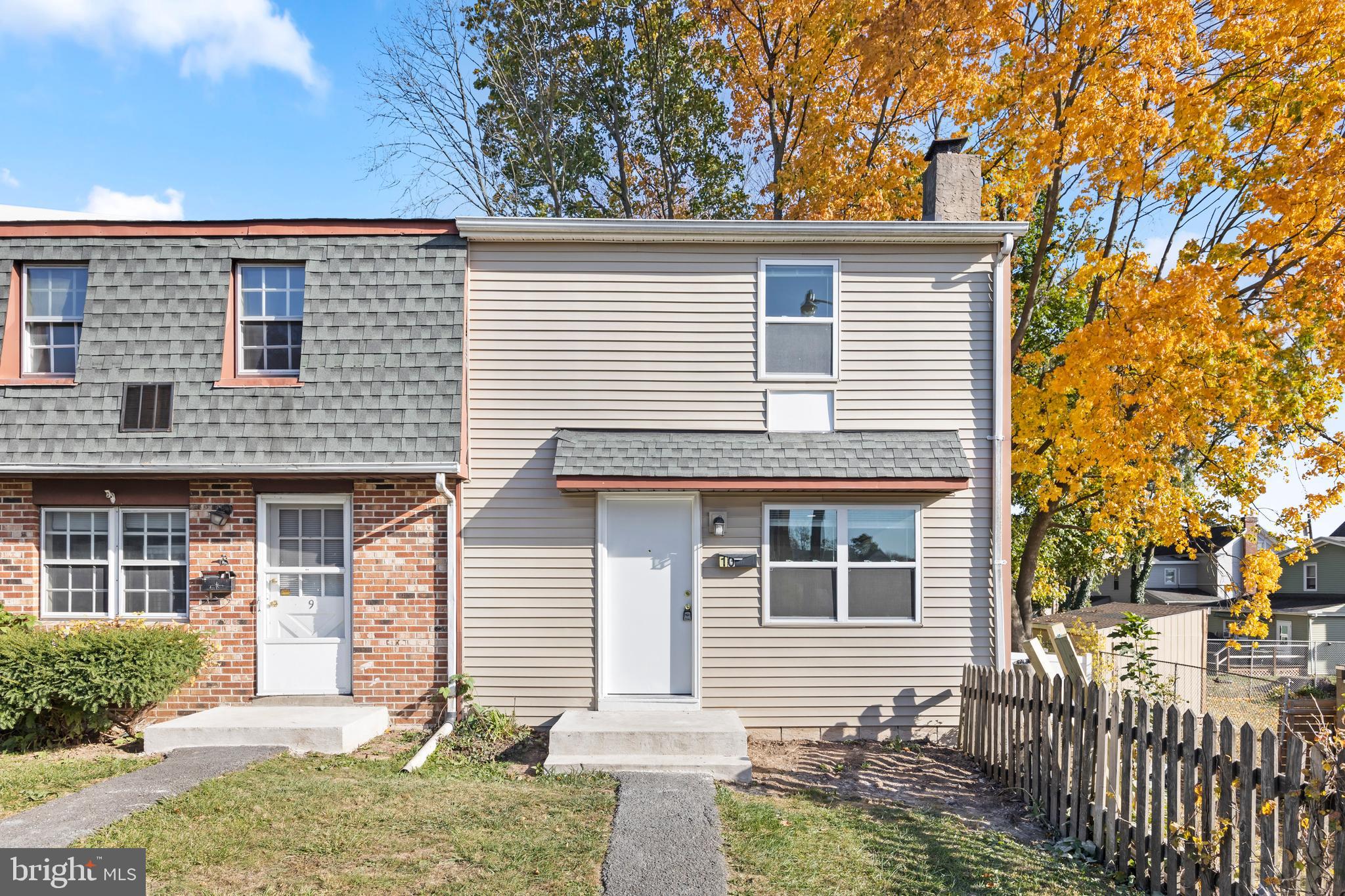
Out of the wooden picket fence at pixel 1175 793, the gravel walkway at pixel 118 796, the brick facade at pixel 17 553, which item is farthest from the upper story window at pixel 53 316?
the wooden picket fence at pixel 1175 793

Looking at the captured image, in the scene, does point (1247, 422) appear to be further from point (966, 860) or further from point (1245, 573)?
point (966, 860)

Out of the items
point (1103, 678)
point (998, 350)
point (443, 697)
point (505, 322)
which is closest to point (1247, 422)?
point (1103, 678)

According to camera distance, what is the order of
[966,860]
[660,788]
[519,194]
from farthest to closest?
[519,194], [660,788], [966,860]

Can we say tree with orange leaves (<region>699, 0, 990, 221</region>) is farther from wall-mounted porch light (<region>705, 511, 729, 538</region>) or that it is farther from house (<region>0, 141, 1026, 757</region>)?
wall-mounted porch light (<region>705, 511, 729, 538</region>)

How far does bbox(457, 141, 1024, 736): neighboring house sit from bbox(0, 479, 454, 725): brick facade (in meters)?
0.46

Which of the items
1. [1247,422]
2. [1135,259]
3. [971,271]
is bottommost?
[1247,422]

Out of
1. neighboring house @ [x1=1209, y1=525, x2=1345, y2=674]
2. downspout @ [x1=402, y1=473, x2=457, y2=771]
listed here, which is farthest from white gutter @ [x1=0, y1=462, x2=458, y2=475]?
neighboring house @ [x1=1209, y1=525, x2=1345, y2=674]

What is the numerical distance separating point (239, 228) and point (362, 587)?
4.38 m

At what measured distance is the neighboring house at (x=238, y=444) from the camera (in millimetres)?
8844

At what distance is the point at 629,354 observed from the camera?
9.47 meters

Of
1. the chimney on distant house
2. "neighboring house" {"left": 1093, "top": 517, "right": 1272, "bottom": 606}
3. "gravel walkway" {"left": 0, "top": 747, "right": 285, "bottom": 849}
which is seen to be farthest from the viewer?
"neighboring house" {"left": 1093, "top": 517, "right": 1272, "bottom": 606}

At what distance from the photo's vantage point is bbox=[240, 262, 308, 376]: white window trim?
9258 millimetres

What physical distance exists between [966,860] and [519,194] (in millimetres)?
21283

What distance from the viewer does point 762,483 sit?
886 centimetres
